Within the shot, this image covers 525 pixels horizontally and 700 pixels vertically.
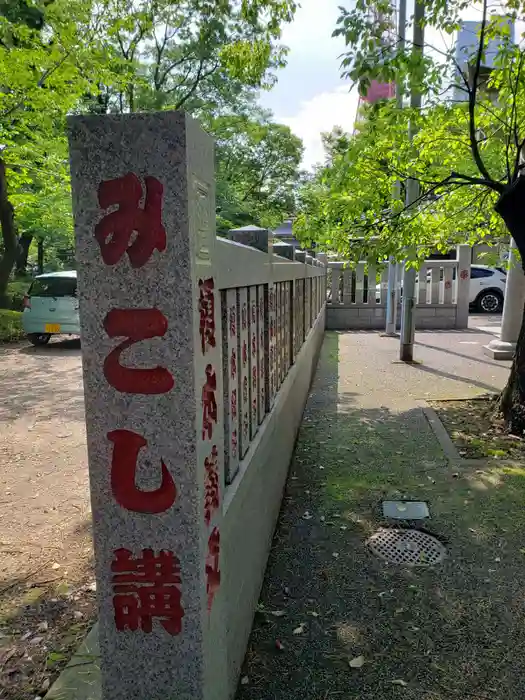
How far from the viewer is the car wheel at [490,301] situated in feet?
62.2

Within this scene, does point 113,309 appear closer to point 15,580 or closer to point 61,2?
point 15,580

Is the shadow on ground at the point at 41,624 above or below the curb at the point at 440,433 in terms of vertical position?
below

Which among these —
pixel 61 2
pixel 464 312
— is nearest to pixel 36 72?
pixel 61 2

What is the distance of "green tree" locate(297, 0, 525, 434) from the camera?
484 centimetres

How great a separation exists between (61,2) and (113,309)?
921 cm

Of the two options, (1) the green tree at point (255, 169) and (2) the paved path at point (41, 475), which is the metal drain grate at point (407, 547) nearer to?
(2) the paved path at point (41, 475)

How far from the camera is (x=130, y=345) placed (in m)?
1.67

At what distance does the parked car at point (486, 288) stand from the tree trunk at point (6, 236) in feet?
45.9

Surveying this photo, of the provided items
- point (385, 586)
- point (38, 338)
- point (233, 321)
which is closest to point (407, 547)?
point (385, 586)

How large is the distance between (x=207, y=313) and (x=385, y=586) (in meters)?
2.09

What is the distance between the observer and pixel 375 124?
5.22 m

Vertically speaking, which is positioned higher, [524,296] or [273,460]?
[524,296]

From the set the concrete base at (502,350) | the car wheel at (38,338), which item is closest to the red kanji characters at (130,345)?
the concrete base at (502,350)

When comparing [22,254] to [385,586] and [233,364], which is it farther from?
[385,586]
